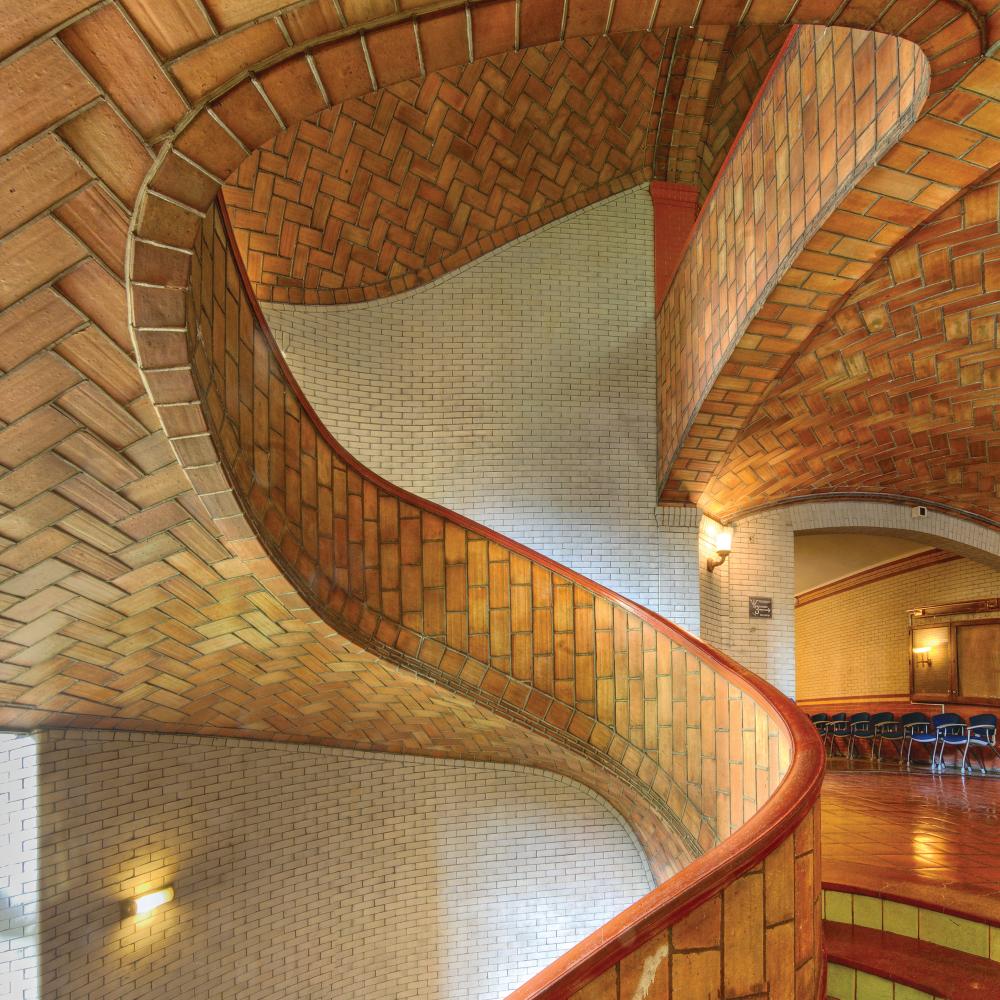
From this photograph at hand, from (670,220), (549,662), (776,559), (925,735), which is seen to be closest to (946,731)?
(925,735)

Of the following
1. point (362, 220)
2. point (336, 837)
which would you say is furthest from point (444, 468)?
point (336, 837)

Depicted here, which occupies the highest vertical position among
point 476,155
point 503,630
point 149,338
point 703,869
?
point 476,155

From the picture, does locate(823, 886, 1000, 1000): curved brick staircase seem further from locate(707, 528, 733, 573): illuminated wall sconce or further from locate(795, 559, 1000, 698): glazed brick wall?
locate(795, 559, 1000, 698): glazed brick wall

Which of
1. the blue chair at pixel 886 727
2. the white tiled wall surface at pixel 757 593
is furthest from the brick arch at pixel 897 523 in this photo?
the blue chair at pixel 886 727

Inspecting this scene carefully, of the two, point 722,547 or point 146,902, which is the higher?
point 722,547

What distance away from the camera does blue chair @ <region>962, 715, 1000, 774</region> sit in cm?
767

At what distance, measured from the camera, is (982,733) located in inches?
307

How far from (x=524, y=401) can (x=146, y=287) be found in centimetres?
472

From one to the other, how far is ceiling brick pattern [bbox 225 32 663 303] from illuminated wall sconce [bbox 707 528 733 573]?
3463 millimetres

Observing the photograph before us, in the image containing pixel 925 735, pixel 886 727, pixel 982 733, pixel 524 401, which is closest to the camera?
pixel 524 401

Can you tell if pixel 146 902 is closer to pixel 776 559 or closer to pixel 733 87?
pixel 776 559

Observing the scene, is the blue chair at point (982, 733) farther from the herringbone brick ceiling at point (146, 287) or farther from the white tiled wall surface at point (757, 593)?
the herringbone brick ceiling at point (146, 287)

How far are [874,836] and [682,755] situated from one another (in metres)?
1.59

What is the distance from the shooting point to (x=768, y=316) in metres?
3.93
